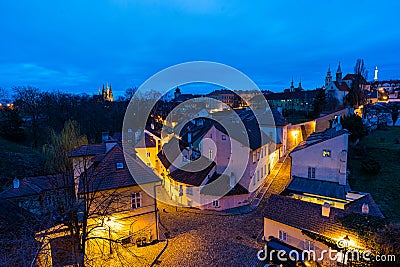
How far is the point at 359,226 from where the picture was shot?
10422 mm

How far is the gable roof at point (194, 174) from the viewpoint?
1981 centimetres

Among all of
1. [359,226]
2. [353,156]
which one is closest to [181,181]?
[359,226]

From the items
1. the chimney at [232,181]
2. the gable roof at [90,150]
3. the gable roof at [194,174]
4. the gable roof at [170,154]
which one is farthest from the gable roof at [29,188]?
the chimney at [232,181]

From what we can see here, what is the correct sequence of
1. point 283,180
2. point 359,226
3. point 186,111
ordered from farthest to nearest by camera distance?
point 186,111 → point 283,180 → point 359,226

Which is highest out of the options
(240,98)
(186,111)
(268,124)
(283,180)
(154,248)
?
(240,98)

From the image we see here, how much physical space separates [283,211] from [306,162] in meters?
7.43

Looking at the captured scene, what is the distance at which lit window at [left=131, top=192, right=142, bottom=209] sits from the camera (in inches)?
565

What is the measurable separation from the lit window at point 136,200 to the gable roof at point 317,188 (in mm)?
11398

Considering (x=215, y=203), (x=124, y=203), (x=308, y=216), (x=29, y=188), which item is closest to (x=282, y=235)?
(x=308, y=216)

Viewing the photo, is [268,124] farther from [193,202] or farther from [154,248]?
[154,248]

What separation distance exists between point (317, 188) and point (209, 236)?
920 cm

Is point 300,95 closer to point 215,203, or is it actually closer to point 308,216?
point 215,203

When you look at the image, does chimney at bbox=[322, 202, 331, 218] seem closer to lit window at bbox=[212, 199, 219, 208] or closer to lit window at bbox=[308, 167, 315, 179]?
lit window at bbox=[308, 167, 315, 179]

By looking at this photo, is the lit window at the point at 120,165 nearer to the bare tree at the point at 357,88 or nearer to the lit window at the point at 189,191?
the lit window at the point at 189,191
